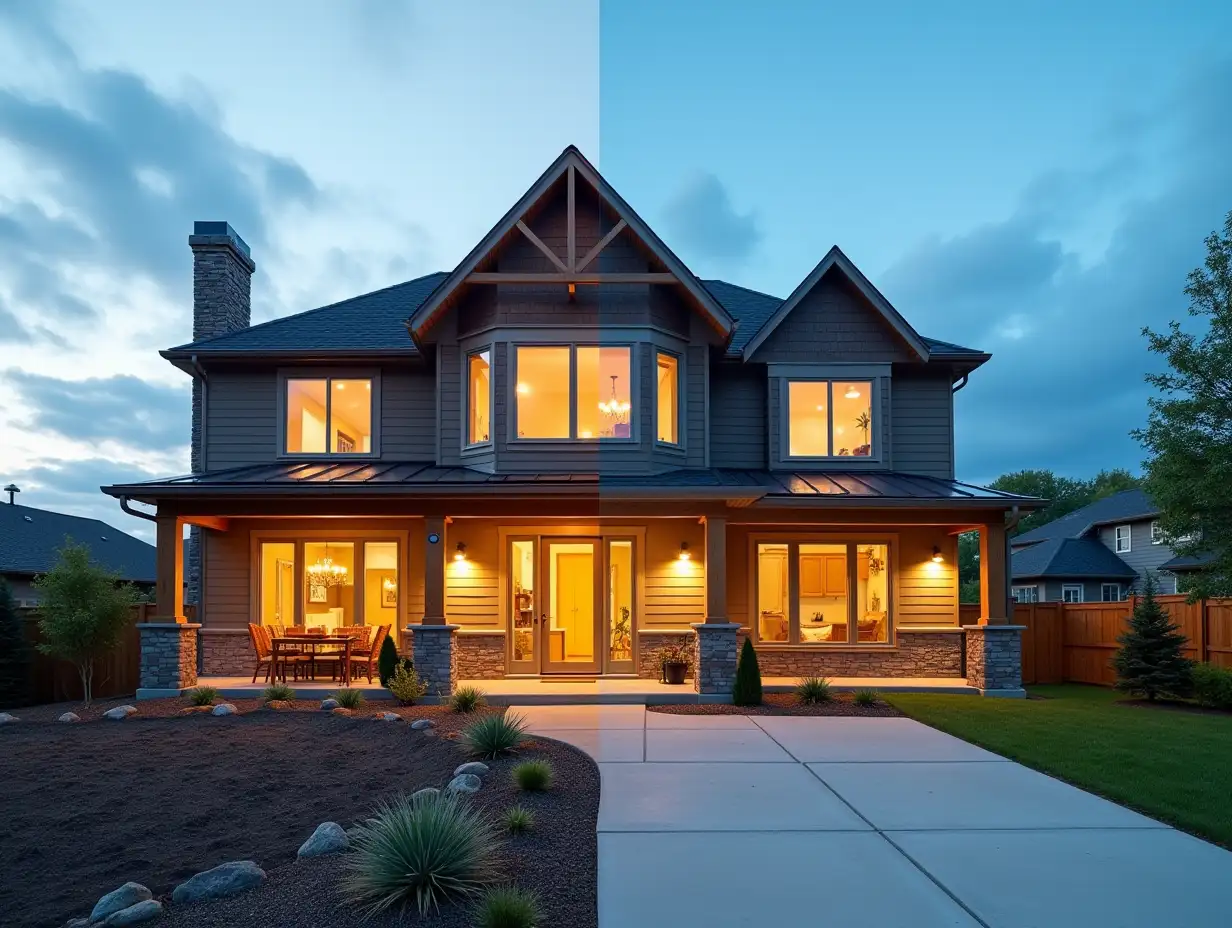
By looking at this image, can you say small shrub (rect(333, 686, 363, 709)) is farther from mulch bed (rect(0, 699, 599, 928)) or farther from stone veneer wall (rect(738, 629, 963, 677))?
stone veneer wall (rect(738, 629, 963, 677))

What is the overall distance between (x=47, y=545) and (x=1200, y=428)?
96.9 feet

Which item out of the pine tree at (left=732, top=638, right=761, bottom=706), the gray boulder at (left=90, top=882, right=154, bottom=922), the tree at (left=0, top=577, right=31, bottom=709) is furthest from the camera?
the tree at (left=0, top=577, right=31, bottom=709)

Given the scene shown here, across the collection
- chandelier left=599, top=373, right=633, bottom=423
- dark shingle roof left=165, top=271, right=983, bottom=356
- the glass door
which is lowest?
the glass door

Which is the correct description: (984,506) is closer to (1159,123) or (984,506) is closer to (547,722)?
(547,722)

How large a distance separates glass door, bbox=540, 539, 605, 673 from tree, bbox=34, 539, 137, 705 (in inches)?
250

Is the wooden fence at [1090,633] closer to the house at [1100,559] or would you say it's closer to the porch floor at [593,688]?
the porch floor at [593,688]

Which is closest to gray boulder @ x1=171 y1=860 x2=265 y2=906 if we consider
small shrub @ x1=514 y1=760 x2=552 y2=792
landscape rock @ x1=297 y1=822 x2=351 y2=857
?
landscape rock @ x1=297 y1=822 x2=351 y2=857

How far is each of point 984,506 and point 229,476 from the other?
12.0m

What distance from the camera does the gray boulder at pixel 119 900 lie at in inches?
189

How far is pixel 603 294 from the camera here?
47.6ft

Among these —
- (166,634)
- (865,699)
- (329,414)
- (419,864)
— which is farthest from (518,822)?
(329,414)

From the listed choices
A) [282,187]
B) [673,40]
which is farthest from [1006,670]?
[282,187]

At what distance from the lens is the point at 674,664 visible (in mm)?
13875

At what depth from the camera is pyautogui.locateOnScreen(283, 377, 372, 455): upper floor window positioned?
615 inches
